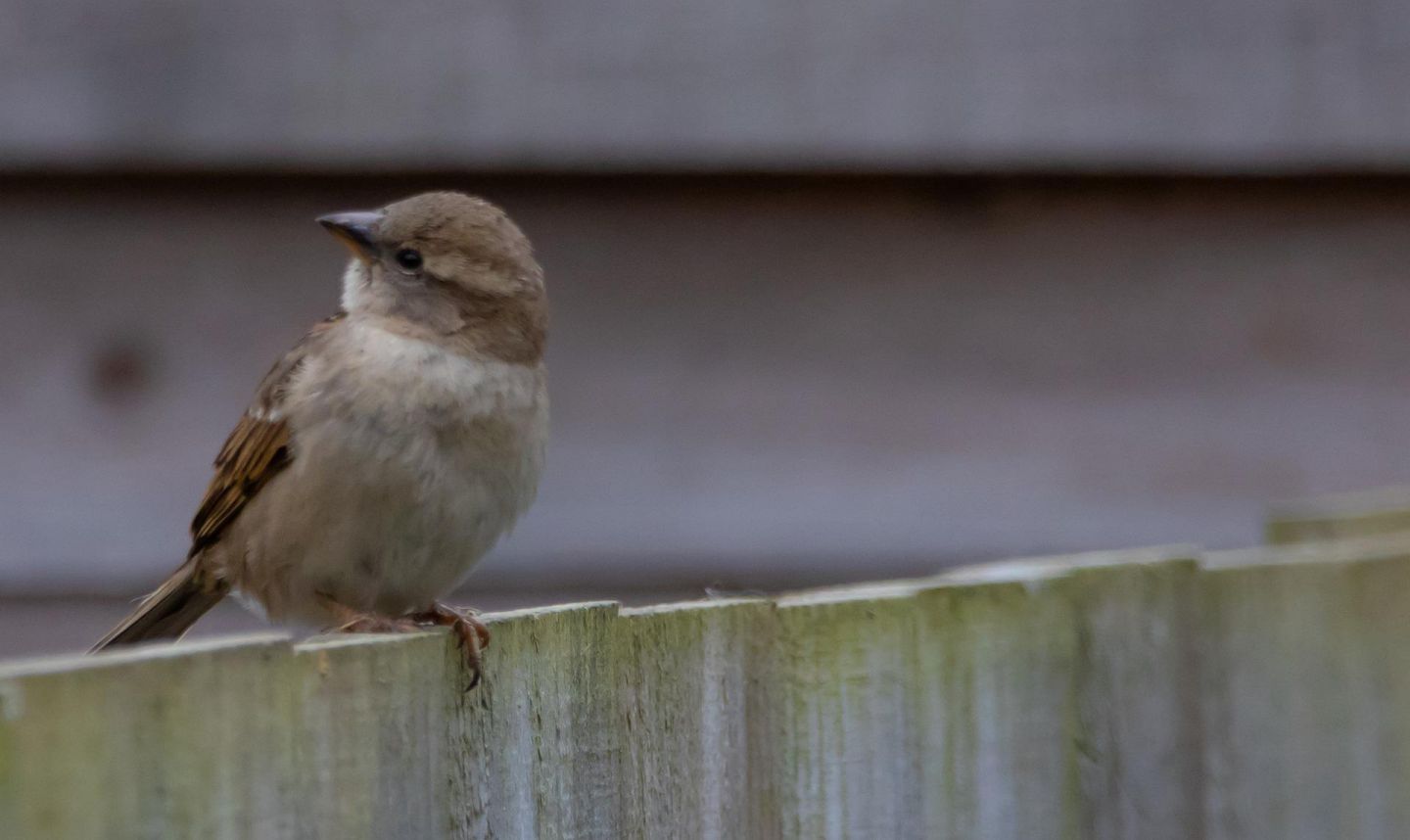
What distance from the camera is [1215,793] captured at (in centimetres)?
189

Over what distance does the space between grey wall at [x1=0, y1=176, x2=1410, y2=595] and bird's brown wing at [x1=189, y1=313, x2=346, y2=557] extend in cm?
3

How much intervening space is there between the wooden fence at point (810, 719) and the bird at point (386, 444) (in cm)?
80

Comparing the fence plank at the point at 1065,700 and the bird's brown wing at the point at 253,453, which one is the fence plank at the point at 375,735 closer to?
the fence plank at the point at 1065,700

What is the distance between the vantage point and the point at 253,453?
2.66 meters

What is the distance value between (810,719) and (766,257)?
1.20 meters

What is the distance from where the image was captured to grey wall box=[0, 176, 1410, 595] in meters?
2.58

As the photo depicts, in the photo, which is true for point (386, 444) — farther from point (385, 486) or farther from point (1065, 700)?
point (1065, 700)

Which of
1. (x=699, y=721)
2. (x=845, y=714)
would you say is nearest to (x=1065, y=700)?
(x=845, y=714)

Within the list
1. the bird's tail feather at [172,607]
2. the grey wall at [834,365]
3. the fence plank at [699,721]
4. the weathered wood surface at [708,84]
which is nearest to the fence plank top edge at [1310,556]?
the fence plank at [699,721]

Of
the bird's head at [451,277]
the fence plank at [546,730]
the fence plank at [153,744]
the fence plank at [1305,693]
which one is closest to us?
the fence plank at [153,744]

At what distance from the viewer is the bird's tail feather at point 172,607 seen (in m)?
2.61

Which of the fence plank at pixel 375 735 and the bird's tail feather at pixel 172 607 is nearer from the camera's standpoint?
the fence plank at pixel 375 735

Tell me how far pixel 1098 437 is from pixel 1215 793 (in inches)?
36.1

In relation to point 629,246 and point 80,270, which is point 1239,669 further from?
point 80,270
